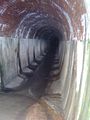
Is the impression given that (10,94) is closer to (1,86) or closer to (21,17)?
(1,86)

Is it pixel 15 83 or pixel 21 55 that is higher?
pixel 21 55

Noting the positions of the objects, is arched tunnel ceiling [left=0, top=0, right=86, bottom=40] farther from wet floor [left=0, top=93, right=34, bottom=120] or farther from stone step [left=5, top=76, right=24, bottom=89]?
wet floor [left=0, top=93, right=34, bottom=120]

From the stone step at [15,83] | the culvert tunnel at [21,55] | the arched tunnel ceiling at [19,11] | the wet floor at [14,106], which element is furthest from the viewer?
the stone step at [15,83]

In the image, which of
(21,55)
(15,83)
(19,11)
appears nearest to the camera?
(15,83)

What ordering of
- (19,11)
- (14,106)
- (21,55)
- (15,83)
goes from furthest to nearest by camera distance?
(21,55), (19,11), (15,83), (14,106)

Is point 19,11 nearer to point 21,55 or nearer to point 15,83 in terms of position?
point 15,83

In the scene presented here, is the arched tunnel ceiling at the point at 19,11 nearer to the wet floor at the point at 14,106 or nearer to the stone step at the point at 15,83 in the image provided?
the stone step at the point at 15,83

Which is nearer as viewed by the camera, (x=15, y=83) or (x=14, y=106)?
(x=14, y=106)

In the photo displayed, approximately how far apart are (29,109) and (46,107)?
37cm

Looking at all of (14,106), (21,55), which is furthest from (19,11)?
(14,106)

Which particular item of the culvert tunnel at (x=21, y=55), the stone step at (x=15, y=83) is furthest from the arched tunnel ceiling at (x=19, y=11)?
the stone step at (x=15, y=83)

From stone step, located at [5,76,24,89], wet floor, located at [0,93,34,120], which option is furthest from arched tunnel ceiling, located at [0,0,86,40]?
wet floor, located at [0,93,34,120]

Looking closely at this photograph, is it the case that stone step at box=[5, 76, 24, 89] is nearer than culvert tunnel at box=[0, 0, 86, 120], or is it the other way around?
culvert tunnel at box=[0, 0, 86, 120]

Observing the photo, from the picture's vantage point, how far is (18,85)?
31.6 ft
